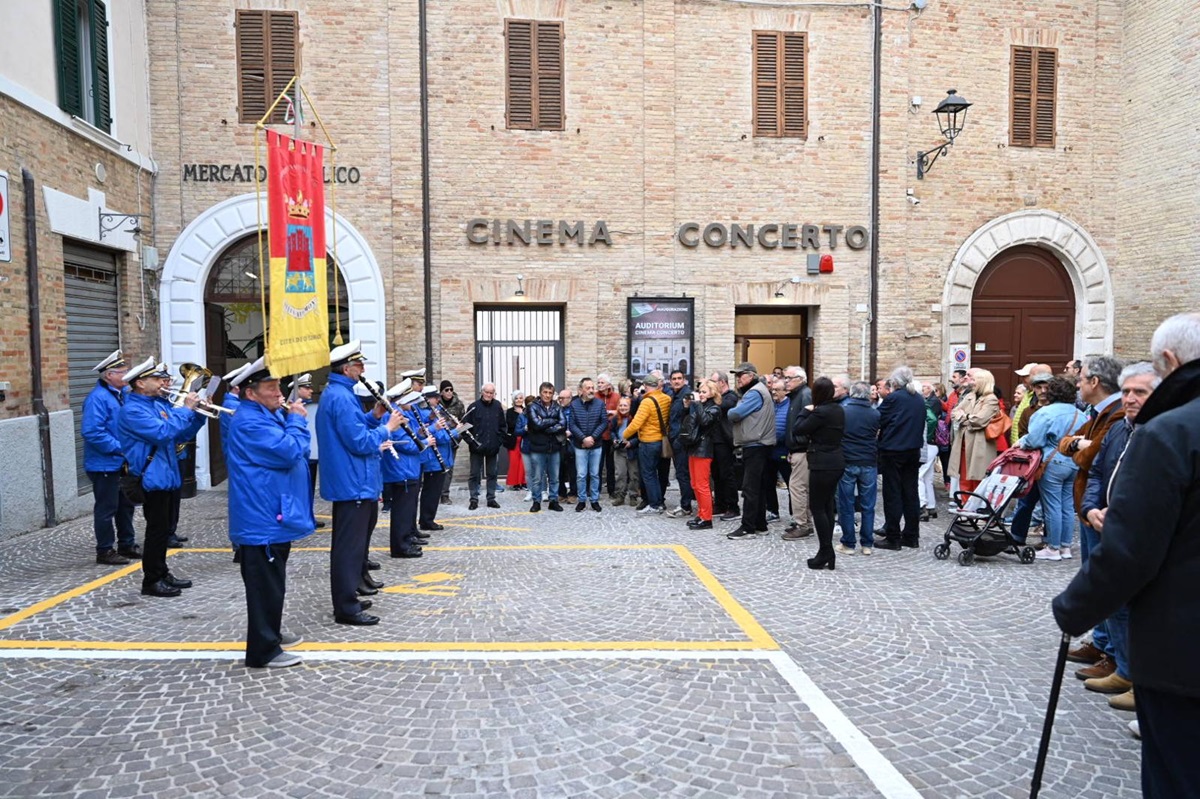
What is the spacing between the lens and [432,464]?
8.67m

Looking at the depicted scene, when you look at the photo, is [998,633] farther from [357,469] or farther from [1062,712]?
[357,469]

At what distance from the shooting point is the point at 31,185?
9.11 m

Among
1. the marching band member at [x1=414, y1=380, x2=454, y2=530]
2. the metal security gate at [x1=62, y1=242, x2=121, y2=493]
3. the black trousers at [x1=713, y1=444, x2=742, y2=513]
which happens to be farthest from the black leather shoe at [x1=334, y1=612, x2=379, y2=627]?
the metal security gate at [x1=62, y1=242, x2=121, y2=493]

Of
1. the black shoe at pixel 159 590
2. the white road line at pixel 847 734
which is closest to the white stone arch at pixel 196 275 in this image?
the black shoe at pixel 159 590

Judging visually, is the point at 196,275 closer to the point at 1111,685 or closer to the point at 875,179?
the point at 875,179

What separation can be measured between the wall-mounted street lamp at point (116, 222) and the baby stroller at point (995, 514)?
11.7 m

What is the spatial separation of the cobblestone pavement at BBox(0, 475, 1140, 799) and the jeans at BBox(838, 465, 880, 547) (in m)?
0.74

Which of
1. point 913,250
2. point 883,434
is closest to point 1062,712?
point 883,434

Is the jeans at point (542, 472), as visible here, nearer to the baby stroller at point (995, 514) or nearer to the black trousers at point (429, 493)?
the black trousers at point (429, 493)

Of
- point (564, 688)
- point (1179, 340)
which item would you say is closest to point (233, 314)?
point (564, 688)

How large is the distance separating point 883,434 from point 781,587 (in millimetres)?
2580

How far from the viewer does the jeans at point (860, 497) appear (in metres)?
8.03

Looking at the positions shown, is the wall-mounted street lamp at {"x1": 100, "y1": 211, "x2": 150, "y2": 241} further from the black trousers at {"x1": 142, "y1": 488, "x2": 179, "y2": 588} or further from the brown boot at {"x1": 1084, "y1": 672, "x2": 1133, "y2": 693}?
the brown boot at {"x1": 1084, "y1": 672, "x2": 1133, "y2": 693}

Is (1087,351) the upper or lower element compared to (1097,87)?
lower
